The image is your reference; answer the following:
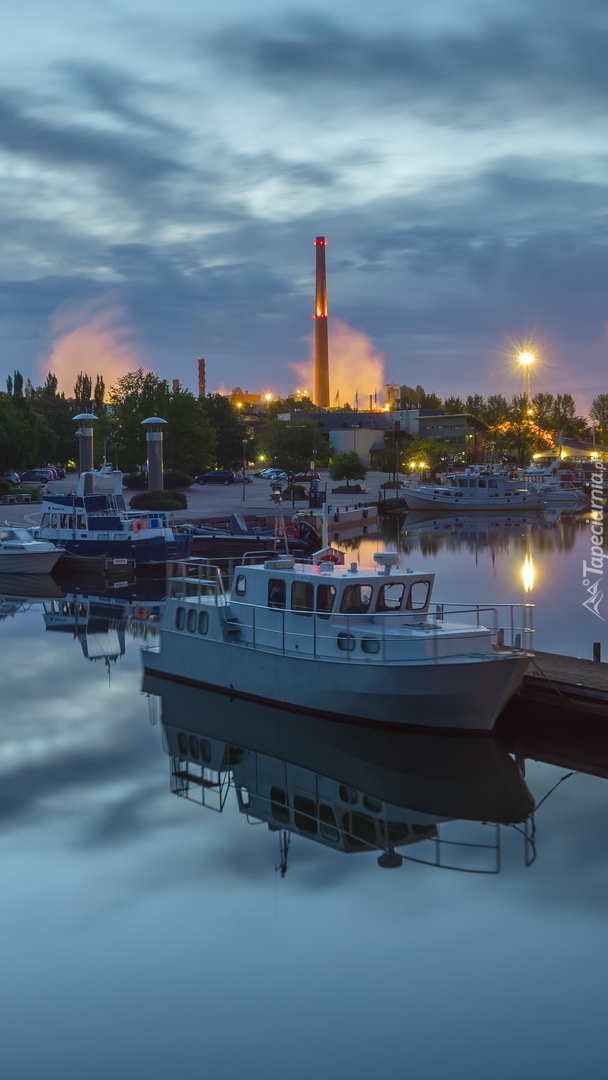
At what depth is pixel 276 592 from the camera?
91.6 feet

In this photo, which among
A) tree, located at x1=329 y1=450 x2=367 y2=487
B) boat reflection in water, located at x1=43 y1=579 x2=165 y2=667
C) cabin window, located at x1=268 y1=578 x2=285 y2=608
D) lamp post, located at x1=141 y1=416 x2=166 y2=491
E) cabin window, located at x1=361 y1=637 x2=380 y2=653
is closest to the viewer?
cabin window, located at x1=361 y1=637 x2=380 y2=653

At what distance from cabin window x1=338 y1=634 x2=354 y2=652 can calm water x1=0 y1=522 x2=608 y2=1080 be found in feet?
7.73

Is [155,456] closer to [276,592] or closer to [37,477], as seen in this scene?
[37,477]

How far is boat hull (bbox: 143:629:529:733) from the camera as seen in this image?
2441 centimetres

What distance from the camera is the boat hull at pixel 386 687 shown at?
80.1 ft

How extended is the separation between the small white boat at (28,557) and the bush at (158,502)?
107 feet

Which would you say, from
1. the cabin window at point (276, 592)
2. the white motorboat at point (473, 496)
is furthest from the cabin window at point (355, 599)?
the white motorboat at point (473, 496)

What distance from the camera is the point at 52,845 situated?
789 inches

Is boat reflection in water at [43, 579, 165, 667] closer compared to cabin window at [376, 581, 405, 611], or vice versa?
cabin window at [376, 581, 405, 611]

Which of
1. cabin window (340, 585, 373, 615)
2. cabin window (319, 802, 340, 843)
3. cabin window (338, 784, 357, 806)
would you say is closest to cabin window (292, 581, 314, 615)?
cabin window (340, 585, 373, 615)

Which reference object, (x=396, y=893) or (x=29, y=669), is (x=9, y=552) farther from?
(x=396, y=893)

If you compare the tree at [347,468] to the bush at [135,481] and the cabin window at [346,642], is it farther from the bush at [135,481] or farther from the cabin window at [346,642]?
the cabin window at [346,642]

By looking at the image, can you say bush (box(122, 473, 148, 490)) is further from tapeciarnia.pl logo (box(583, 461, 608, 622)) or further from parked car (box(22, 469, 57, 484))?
tapeciarnia.pl logo (box(583, 461, 608, 622))

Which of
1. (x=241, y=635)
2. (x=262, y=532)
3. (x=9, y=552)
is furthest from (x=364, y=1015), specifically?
(x=262, y=532)
